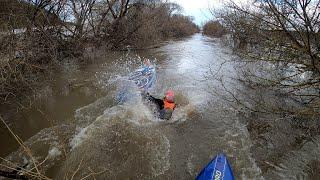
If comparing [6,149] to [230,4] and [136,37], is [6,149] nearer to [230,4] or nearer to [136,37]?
[230,4]

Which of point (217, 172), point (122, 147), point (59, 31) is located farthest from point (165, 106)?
point (59, 31)

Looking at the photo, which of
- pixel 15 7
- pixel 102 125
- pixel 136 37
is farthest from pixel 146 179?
pixel 136 37

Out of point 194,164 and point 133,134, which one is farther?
point 133,134

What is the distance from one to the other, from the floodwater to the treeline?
1.27m

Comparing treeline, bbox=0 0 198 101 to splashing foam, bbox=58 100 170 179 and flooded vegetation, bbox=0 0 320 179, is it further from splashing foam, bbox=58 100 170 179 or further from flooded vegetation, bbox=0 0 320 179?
splashing foam, bbox=58 100 170 179

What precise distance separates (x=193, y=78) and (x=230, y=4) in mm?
8780

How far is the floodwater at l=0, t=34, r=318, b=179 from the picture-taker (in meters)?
6.79

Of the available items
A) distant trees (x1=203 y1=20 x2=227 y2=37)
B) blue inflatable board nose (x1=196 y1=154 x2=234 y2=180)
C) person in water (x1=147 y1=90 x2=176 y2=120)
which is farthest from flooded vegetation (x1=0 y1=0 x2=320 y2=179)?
distant trees (x1=203 y1=20 x2=227 y2=37)

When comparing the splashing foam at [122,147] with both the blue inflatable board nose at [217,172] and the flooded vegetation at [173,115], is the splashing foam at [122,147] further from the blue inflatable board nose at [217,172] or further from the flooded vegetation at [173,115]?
the blue inflatable board nose at [217,172]

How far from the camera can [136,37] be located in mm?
23594

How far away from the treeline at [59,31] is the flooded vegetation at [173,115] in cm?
8

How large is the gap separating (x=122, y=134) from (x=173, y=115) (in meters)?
2.08

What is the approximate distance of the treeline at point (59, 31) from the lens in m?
10.2

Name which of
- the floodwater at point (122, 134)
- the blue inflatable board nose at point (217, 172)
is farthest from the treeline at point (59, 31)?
the blue inflatable board nose at point (217, 172)
